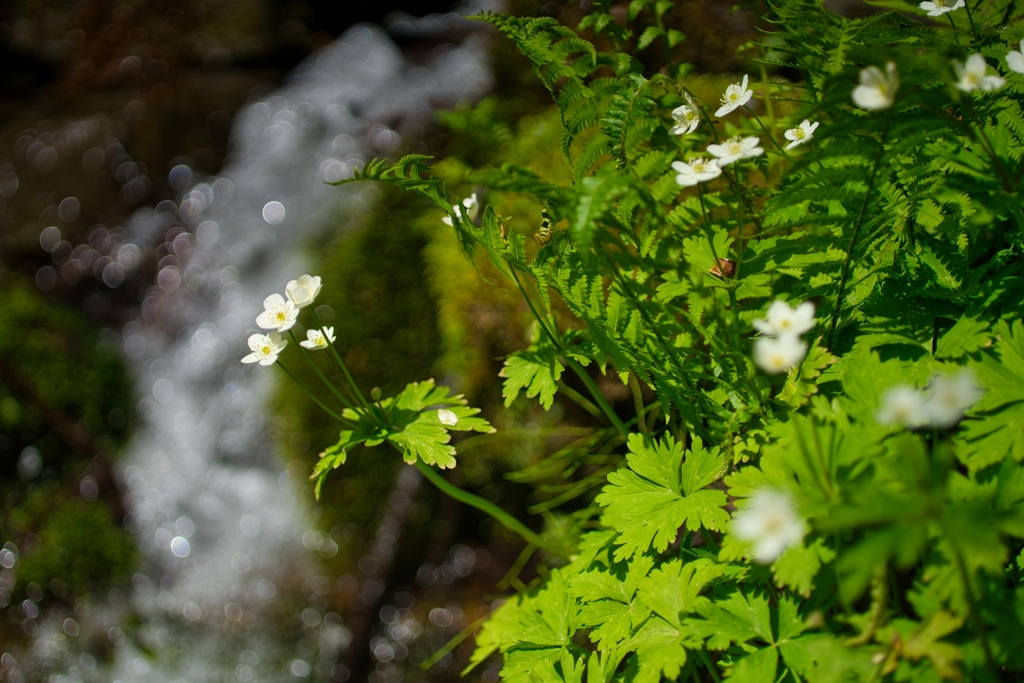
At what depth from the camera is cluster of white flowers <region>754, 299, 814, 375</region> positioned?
2.88ft

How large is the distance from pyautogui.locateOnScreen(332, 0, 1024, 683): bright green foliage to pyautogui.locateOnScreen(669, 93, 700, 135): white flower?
3cm

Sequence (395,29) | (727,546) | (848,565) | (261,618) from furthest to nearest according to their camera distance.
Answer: (395,29)
(261,618)
(727,546)
(848,565)

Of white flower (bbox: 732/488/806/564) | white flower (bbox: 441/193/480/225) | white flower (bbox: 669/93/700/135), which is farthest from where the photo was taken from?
white flower (bbox: 441/193/480/225)

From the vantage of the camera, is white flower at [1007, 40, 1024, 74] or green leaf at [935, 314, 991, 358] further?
green leaf at [935, 314, 991, 358]

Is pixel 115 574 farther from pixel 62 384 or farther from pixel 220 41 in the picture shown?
pixel 220 41

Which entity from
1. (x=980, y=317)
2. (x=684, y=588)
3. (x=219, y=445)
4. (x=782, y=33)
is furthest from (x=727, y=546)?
(x=219, y=445)

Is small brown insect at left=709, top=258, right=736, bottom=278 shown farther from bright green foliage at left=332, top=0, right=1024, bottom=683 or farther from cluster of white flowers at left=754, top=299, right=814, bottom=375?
cluster of white flowers at left=754, top=299, right=814, bottom=375

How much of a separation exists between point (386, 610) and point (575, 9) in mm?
3218

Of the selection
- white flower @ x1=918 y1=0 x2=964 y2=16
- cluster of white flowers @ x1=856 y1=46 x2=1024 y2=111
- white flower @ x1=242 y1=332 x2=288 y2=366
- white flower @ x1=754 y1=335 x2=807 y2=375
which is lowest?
white flower @ x1=242 y1=332 x2=288 y2=366

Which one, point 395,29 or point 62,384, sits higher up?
point 395,29

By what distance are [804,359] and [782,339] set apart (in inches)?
14.7

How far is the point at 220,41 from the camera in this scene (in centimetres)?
600

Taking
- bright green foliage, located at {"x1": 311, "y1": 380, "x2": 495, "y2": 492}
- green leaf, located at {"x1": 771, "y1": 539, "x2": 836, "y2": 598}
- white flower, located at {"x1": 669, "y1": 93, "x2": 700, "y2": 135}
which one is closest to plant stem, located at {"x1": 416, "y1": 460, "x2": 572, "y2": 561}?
bright green foliage, located at {"x1": 311, "y1": 380, "x2": 495, "y2": 492}

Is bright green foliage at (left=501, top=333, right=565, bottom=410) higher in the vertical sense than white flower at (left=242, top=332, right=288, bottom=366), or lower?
lower
